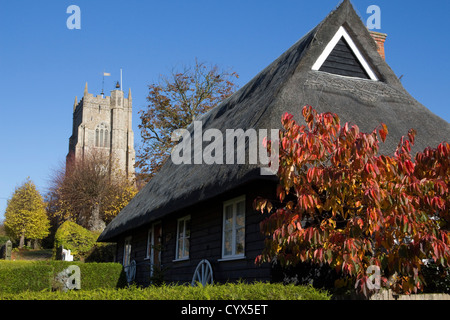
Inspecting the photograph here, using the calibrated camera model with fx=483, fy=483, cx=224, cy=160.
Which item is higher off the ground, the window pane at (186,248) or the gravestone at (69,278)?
the window pane at (186,248)

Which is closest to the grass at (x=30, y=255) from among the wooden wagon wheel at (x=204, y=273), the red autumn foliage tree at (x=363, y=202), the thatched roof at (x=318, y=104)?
the thatched roof at (x=318, y=104)

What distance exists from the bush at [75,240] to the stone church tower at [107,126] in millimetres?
62736

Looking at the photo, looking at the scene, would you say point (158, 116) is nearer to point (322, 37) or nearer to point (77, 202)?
point (77, 202)

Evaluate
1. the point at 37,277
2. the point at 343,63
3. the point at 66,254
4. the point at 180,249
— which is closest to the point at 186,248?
the point at 180,249

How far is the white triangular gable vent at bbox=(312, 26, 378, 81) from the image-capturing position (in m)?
11.5

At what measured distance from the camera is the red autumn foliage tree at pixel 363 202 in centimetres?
644

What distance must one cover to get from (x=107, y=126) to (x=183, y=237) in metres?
83.1

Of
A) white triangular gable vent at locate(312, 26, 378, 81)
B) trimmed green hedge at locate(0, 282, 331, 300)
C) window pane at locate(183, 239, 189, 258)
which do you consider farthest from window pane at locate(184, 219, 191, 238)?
trimmed green hedge at locate(0, 282, 331, 300)

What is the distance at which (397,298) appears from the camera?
705 cm

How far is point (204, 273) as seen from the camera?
37.2ft

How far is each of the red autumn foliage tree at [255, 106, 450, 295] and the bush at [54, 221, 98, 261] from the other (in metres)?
22.1

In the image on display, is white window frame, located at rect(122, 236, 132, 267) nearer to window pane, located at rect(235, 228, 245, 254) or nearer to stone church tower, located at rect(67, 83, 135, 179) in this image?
window pane, located at rect(235, 228, 245, 254)

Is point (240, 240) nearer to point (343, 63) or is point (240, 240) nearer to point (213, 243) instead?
point (213, 243)

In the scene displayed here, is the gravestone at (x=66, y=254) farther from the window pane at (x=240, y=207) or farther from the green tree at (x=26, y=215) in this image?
the green tree at (x=26, y=215)
